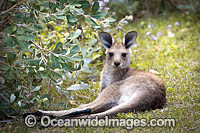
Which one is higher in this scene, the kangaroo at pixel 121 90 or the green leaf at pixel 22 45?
the green leaf at pixel 22 45

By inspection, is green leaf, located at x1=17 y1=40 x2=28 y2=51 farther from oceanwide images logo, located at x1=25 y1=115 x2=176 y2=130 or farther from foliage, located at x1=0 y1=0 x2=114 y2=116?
oceanwide images logo, located at x1=25 y1=115 x2=176 y2=130

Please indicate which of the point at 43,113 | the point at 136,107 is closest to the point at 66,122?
the point at 43,113

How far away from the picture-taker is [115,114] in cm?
403

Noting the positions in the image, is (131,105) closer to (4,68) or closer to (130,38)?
(130,38)

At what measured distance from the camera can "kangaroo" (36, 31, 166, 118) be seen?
13.5 ft

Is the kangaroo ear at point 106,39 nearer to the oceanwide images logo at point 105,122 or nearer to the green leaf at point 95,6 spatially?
the green leaf at point 95,6

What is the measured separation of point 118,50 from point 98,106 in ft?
3.78

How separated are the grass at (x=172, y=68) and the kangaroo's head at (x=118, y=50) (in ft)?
2.02

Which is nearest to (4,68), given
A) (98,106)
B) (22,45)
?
(22,45)

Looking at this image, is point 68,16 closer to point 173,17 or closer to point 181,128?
point 181,128

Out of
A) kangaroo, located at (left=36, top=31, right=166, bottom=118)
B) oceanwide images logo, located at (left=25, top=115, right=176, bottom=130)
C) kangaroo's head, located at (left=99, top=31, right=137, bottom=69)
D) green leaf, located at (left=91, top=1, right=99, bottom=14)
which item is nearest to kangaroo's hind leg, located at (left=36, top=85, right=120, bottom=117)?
kangaroo, located at (left=36, top=31, right=166, bottom=118)

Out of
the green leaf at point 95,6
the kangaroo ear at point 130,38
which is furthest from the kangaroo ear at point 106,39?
the green leaf at point 95,6

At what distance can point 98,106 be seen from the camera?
4281 millimetres

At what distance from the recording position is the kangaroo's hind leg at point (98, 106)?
4078mm
